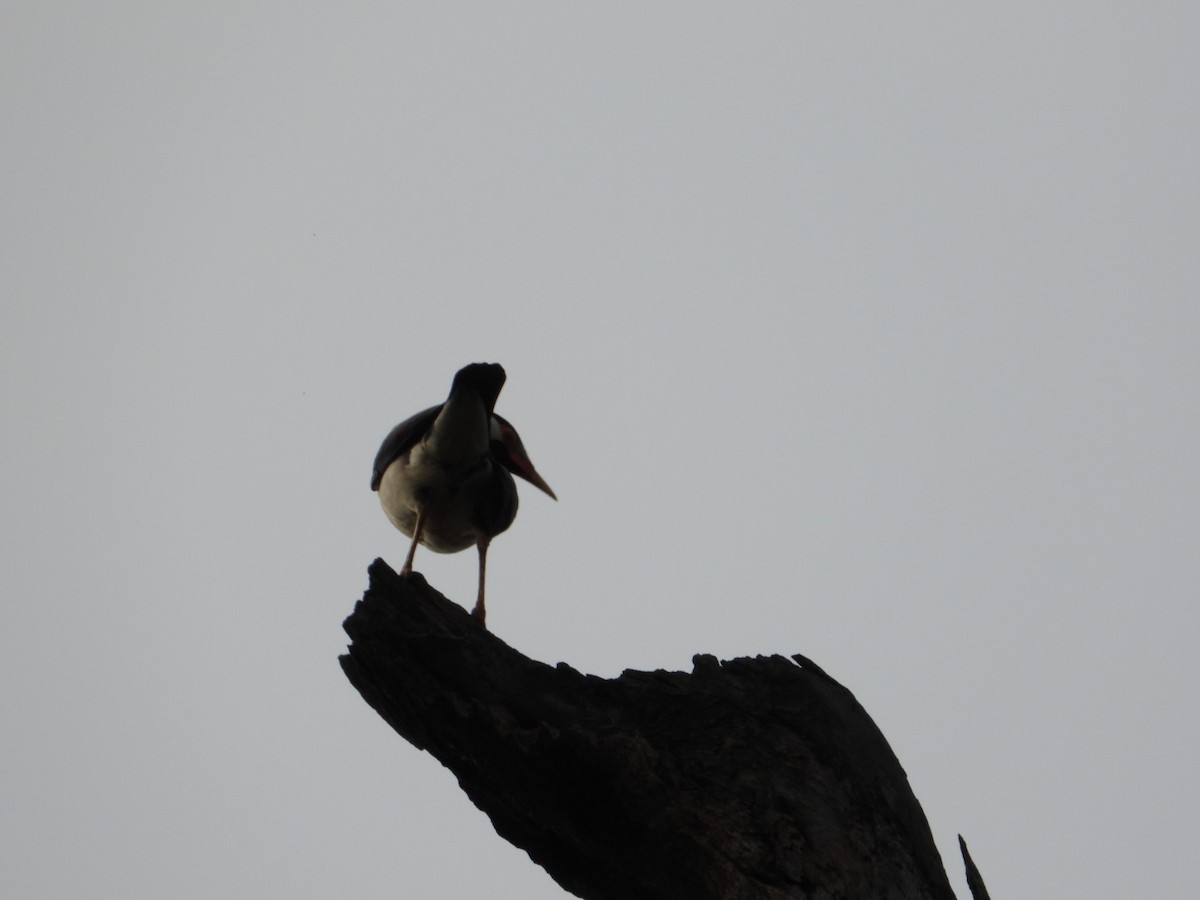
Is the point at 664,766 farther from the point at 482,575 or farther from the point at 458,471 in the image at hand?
the point at 482,575

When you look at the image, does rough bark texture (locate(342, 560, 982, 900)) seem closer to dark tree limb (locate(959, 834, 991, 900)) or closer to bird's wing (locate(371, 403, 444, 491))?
dark tree limb (locate(959, 834, 991, 900))

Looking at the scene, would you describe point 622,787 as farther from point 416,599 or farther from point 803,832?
point 416,599

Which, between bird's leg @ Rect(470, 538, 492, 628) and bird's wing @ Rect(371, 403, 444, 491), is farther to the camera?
bird's leg @ Rect(470, 538, 492, 628)

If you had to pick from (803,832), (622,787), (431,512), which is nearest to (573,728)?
(622,787)

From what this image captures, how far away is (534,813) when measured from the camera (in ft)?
13.6

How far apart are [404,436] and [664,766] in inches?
158

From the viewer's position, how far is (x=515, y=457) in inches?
321

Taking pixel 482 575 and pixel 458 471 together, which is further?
pixel 482 575

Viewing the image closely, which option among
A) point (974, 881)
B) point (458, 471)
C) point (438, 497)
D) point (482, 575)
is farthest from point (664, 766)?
point (482, 575)

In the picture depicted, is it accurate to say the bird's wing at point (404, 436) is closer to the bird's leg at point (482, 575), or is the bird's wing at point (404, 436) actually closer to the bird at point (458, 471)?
the bird at point (458, 471)

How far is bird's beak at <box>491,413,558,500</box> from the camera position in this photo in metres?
8.12

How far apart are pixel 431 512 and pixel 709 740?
389cm

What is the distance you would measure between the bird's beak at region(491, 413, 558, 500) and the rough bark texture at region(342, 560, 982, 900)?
353cm

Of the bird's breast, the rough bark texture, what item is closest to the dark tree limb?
the rough bark texture
